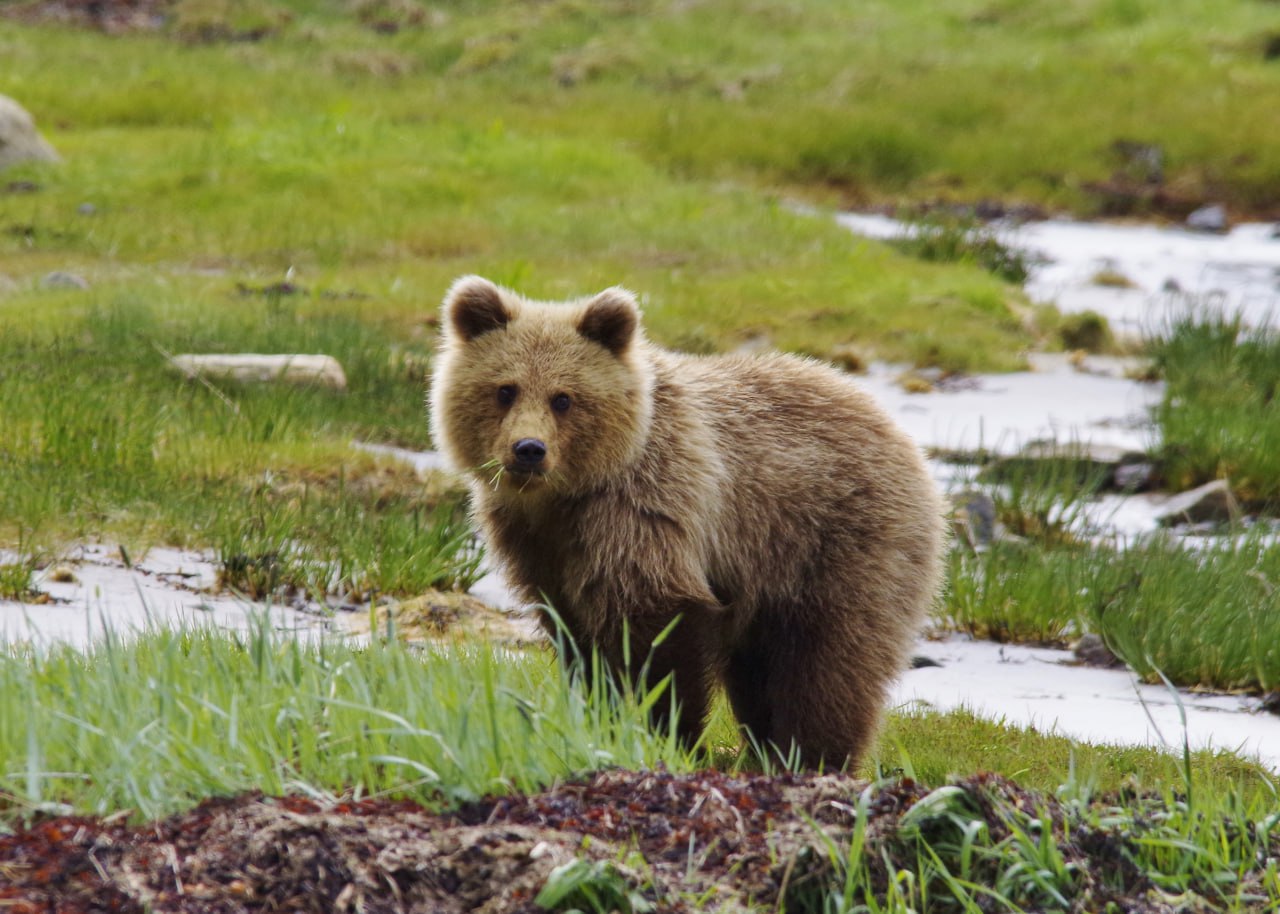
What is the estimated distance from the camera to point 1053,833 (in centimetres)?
346

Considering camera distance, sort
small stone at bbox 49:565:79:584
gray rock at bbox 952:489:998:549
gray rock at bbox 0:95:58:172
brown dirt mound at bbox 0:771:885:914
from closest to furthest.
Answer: brown dirt mound at bbox 0:771:885:914
small stone at bbox 49:565:79:584
gray rock at bbox 952:489:998:549
gray rock at bbox 0:95:58:172

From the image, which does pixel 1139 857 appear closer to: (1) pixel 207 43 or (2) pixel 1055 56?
(2) pixel 1055 56

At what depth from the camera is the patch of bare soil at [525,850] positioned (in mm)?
2938

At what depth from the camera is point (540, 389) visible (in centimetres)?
510

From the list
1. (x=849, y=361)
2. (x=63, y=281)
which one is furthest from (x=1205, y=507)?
(x=63, y=281)

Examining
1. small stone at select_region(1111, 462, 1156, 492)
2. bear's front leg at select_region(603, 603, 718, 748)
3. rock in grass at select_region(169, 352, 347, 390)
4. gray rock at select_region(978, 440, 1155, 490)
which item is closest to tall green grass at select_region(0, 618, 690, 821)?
bear's front leg at select_region(603, 603, 718, 748)

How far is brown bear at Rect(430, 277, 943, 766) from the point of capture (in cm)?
495

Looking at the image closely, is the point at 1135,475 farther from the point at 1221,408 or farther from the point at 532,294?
the point at 532,294

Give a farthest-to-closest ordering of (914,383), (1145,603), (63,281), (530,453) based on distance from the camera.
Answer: (63,281) < (914,383) < (1145,603) < (530,453)

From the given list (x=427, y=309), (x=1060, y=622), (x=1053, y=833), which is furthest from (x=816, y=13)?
(x=1053, y=833)

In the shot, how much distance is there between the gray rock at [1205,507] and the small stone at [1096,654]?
8.39 feet

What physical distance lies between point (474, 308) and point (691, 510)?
1.05 m

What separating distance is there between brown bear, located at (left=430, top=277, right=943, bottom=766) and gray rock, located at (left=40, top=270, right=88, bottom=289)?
7.65 m

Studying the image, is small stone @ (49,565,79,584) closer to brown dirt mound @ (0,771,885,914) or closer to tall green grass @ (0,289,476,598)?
tall green grass @ (0,289,476,598)
